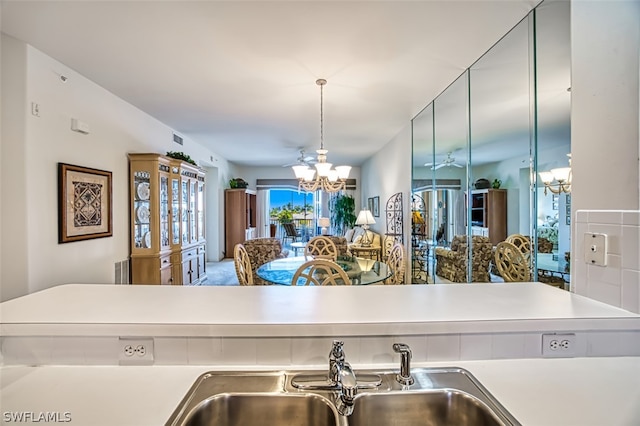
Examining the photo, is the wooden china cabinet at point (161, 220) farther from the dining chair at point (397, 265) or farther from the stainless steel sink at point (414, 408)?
the stainless steel sink at point (414, 408)

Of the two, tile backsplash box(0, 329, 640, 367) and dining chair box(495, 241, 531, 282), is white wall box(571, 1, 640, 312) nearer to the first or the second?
tile backsplash box(0, 329, 640, 367)

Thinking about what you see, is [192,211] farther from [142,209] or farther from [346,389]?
[346,389]

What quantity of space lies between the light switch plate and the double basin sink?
717mm

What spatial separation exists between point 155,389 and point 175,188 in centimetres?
398

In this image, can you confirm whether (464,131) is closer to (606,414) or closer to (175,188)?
(606,414)

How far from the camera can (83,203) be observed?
2900 millimetres

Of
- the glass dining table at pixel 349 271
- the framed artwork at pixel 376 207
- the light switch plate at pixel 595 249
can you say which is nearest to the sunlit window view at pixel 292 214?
the framed artwork at pixel 376 207

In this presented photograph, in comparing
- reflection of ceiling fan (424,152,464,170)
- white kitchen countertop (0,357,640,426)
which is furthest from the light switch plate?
reflection of ceiling fan (424,152,464,170)

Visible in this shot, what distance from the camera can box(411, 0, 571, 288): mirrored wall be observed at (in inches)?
73.6

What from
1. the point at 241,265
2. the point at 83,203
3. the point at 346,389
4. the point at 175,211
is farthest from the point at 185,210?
the point at 346,389

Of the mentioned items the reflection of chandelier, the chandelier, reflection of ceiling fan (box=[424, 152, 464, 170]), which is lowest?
the reflection of chandelier

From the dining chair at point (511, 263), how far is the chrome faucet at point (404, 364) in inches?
64.4

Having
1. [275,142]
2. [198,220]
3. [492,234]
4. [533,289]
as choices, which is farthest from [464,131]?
[198,220]

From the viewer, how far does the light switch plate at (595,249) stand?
1.13 meters
